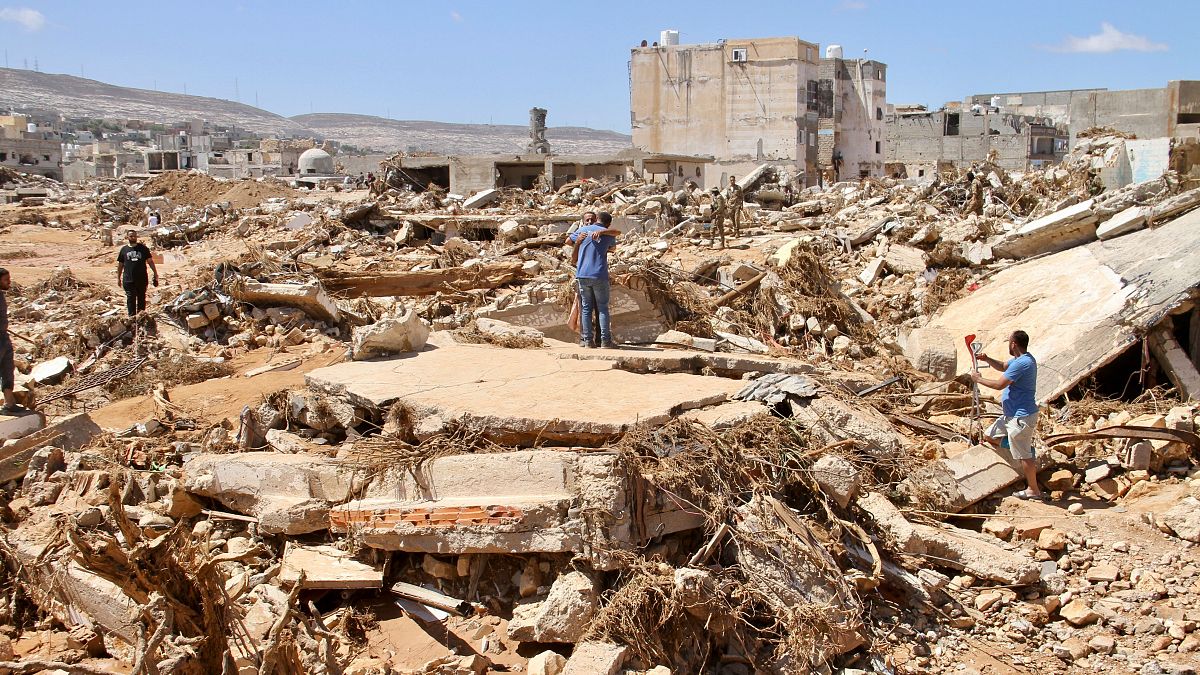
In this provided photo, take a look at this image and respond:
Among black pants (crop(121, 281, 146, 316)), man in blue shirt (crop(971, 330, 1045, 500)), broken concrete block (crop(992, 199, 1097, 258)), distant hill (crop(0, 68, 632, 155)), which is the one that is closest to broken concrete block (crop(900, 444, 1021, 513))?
man in blue shirt (crop(971, 330, 1045, 500))

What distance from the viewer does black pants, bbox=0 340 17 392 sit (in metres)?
6.77

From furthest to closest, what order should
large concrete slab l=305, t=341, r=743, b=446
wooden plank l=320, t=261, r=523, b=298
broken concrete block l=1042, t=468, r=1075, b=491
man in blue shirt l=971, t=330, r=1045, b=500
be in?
1. wooden plank l=320, t=261, r=523, b=298
2. broken concrete block l=1042, t=468, r=1075, b=491
3. man in blue shirt l=971, t=330, r=1045, b=500
4. large concrete slab l=305, t=341, r=743, b=446

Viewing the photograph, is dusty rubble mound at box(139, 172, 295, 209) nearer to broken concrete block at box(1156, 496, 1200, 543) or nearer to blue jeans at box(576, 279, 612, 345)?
blue jeans at box(576, 279, 612, 345)

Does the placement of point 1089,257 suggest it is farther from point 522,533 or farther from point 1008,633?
point 522,533

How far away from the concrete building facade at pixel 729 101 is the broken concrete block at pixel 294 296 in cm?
3203

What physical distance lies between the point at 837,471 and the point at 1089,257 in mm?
6002

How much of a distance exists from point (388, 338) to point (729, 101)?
37.7 m

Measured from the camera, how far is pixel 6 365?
6805 mm

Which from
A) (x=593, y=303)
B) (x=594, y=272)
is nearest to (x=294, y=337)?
(x=593, y=303)

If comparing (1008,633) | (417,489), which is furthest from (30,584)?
(1008,633)

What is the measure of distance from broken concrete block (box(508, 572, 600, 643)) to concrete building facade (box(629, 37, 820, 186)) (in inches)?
1501

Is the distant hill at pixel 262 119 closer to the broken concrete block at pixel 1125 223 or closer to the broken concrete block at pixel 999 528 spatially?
the broken concrete block at pixel 1125 223

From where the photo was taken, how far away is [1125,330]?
709cm

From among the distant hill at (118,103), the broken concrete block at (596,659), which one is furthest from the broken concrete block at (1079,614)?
the distant hill at (118,103)
